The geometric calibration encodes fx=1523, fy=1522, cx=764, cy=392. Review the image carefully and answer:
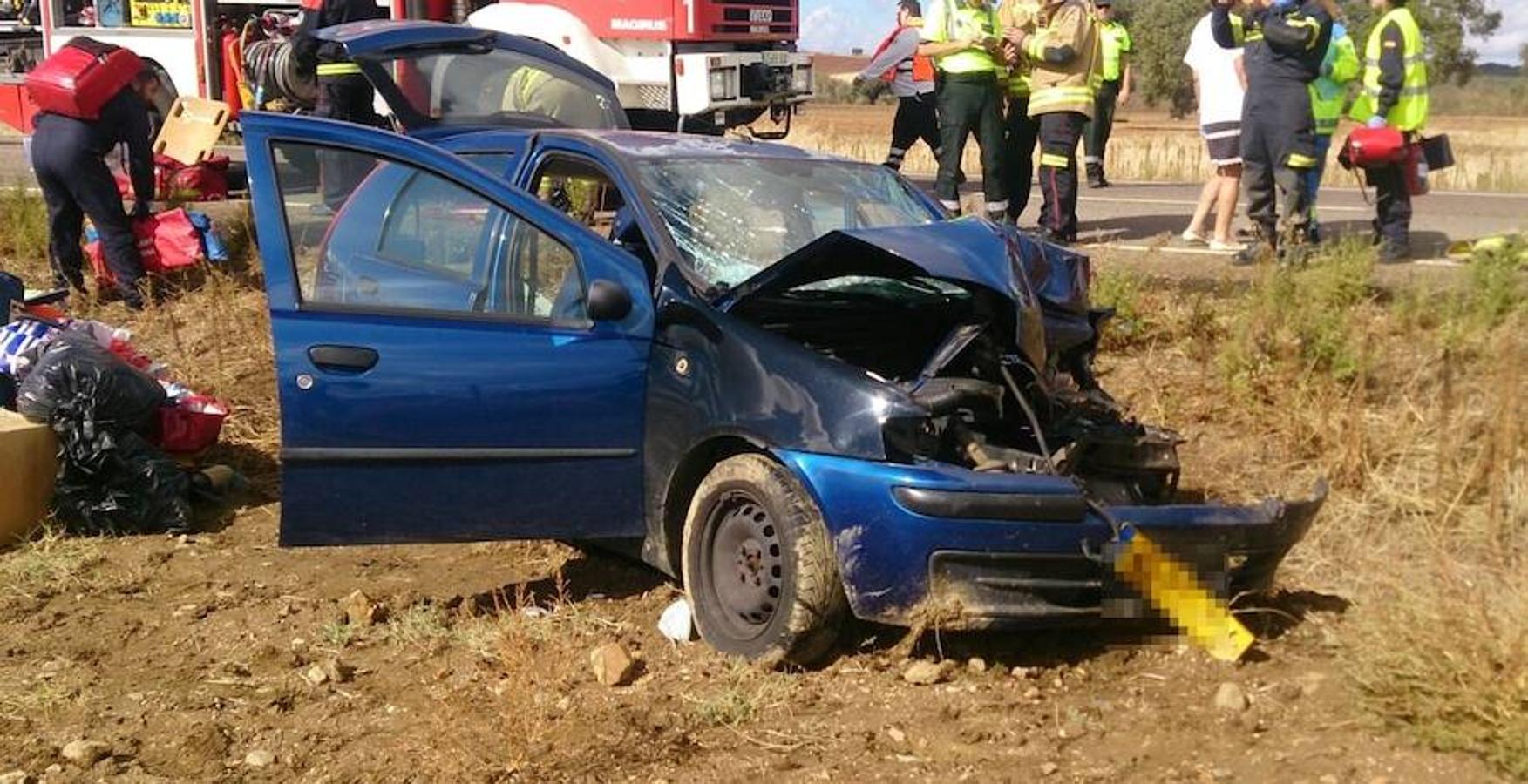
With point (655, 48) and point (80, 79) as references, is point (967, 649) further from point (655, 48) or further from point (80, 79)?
point (655, 48)

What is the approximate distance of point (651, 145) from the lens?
18.1 ft

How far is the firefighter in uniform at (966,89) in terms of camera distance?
364 inches

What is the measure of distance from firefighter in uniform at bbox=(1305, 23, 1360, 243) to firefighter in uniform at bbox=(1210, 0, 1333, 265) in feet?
1.18

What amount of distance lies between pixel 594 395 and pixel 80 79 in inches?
213

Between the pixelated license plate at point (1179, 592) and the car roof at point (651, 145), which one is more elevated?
the car roof at point (651, 145)

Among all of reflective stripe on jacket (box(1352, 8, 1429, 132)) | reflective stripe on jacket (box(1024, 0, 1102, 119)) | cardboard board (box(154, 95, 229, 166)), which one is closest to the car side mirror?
reflective stripe on jacket (box(1024, 0, 1102, 119))

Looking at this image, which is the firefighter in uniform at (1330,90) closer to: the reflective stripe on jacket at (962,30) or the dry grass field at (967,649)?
the reflective stripe on jacket at (962,30)

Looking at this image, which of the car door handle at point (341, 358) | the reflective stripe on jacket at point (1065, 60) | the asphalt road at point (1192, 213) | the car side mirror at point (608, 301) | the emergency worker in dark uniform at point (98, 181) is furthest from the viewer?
the asphalt road at point (1192, 213)

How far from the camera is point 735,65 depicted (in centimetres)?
1367

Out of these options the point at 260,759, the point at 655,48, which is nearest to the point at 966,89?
the point at 655,48

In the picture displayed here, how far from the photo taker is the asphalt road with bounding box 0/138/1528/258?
10.1m

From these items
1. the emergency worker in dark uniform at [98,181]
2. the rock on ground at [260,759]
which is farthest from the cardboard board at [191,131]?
the rock on ground at [260,759]

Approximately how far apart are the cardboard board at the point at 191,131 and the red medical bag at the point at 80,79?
275 centimetres

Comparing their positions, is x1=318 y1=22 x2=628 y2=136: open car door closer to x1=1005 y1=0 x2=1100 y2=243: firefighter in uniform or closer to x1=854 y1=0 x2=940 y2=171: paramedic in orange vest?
x1=1005 y1=0 x2=1100 y2=243: firefighter in uniform
